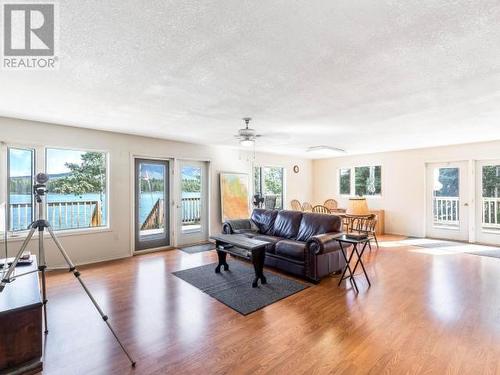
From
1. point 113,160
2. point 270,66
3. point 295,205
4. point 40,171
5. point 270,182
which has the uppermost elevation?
point 270,66

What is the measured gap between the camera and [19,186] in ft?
12.8

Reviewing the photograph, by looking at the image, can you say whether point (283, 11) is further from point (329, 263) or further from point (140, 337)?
point (329, 263)

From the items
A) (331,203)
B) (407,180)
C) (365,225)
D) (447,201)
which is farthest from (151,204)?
(447,201)

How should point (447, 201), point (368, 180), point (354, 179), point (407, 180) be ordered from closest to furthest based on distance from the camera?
point (447, 201), point (407, 180), point (368, 180), point (354, 179)

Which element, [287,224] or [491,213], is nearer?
[287,224]

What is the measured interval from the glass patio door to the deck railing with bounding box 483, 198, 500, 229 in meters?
7.00

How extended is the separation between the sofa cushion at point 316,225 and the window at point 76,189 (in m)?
3.56

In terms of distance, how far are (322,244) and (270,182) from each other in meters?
4.34

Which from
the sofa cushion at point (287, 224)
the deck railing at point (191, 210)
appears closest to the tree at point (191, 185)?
the deck railing at point (191, 210)

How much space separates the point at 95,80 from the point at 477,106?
14.2ft

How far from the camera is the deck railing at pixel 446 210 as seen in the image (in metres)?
6.12

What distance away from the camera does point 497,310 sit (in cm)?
270

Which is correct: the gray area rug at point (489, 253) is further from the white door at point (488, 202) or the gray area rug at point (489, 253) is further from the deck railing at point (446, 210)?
the deck railing at point (446, 210)

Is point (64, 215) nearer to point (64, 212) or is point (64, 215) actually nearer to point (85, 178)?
point (64, 212)
